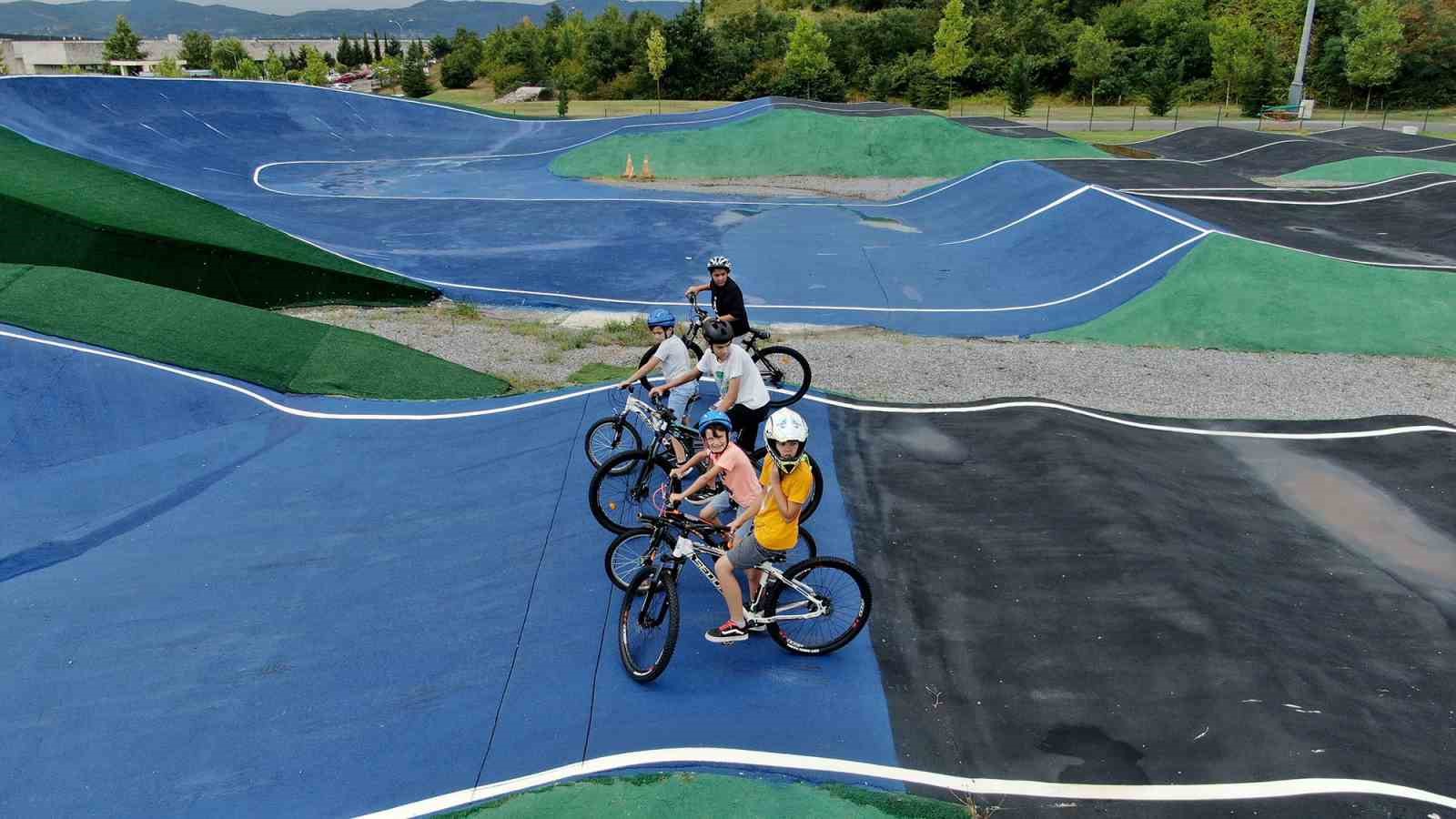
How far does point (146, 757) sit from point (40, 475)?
5531 millimetres

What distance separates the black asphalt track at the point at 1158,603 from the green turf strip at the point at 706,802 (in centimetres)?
49

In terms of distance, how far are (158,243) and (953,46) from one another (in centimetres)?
5543

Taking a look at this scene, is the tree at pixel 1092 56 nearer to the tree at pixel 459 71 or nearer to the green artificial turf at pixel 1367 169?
the green artificial turf at pixel 1367 169

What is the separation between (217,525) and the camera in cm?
920

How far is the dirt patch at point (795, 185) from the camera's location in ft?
Answer: 108

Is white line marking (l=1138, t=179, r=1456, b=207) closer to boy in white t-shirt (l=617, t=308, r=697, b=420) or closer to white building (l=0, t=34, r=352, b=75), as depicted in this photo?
boy in white t-shirt (l=617, t=308, r=697, b=420)

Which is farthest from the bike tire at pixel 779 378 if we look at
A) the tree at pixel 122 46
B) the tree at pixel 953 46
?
the tree at pixel 122 46

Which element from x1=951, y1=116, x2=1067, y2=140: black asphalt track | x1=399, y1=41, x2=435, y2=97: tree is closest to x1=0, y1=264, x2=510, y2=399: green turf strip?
x1=951, y1=116, x2=1067, y2=140: black asphalt track

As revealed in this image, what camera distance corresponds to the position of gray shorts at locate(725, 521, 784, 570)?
6.32 meters

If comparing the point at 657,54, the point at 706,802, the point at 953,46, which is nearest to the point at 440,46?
the point at 657,54

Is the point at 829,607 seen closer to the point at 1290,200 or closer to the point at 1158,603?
the point at 1158,603

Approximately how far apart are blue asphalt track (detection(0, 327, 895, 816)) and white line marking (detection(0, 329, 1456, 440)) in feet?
0.51

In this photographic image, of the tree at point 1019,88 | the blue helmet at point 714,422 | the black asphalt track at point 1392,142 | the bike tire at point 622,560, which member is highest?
the tree at point 1019,88

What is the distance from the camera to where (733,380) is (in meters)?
8.24
